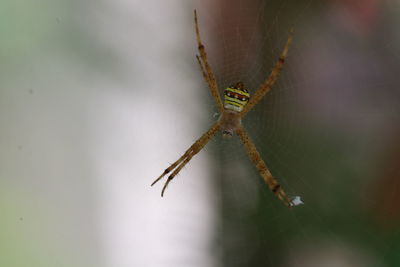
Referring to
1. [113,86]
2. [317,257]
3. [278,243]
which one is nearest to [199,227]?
[278,243]

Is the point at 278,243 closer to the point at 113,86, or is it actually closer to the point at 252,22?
the point at 252,22

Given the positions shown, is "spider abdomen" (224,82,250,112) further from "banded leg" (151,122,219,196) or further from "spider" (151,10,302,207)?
"banded leg" (151,122,219,196)

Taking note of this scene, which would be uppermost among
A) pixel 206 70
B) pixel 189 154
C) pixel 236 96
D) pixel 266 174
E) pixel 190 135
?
pixel 206 70

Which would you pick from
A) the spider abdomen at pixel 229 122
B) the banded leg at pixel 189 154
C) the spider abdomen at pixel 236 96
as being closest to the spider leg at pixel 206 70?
the spider abdomen at pixel 236 96

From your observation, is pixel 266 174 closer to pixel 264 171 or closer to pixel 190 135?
pixel 264 171

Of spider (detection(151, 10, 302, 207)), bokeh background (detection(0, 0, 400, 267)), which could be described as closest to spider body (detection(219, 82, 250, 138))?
spider (detection(151, 10, 302, 207))

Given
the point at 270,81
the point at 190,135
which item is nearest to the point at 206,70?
the point at 270,81

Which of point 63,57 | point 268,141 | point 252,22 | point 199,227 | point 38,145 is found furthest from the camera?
point 38,145

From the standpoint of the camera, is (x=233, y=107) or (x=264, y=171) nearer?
(x=233, y=107)
